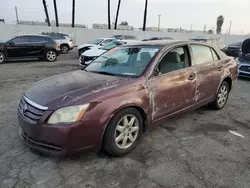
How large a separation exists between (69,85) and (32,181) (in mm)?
1278

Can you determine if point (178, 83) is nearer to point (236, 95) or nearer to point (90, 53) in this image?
point (236, 95)

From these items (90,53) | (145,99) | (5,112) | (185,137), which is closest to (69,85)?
(145,99)

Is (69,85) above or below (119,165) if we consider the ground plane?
above

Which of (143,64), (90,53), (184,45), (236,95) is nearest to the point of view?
(143,64)

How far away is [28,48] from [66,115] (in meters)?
11.7

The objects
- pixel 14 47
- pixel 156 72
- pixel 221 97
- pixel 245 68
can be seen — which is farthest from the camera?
Result: pixel 14 47

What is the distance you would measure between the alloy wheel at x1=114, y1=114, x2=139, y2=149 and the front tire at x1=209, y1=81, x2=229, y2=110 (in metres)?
2.46

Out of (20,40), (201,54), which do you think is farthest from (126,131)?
(20,40)

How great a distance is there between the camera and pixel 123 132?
308cm

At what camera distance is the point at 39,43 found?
13.4 m

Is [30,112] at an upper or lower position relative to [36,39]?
lower

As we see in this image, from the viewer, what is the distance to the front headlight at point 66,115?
2.64 meters

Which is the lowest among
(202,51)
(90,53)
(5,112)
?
(5,112)

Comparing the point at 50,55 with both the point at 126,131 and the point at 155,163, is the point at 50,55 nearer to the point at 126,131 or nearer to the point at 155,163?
the point at 126,131
